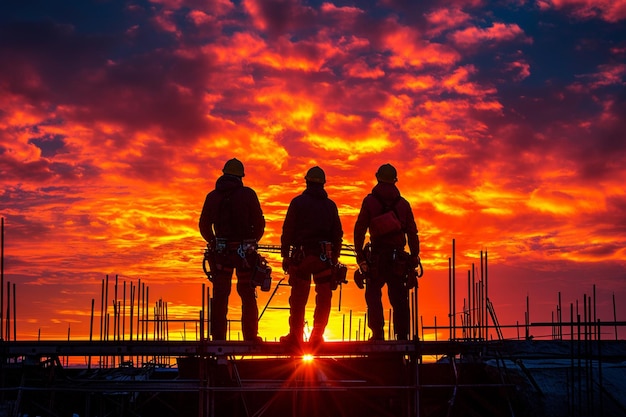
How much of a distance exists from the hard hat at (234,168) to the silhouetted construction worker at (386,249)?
2.49m

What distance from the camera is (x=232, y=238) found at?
1655 centimetres

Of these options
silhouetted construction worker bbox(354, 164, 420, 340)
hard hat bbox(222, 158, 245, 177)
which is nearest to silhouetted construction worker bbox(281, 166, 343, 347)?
silhouetted construction worker bbox(354, 164, 420, 340)

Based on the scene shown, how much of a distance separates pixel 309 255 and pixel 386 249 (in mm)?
1922

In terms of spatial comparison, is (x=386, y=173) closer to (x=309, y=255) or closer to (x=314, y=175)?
(x=314, y=175)

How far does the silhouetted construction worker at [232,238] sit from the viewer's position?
1627cm

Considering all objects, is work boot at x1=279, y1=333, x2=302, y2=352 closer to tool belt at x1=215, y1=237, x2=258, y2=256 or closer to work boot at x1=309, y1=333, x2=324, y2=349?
work boot at x1=309, y1=333, x2=324, y2=349

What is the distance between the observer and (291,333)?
609 inches

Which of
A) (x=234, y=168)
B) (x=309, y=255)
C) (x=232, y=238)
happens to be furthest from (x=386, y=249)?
(x=234, y=168)

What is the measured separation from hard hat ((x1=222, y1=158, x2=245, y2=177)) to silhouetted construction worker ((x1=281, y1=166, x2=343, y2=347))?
155 centimetres

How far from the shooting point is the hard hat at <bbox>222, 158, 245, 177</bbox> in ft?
55.1

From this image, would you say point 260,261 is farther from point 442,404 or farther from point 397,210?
point 442,404

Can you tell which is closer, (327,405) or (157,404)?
(327,405)

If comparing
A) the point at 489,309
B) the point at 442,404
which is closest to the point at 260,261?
the point at 442,404

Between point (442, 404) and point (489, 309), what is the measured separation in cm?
740
